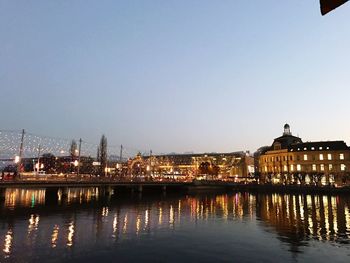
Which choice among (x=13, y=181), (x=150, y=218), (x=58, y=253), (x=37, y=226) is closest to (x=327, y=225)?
(x=150, y=218)

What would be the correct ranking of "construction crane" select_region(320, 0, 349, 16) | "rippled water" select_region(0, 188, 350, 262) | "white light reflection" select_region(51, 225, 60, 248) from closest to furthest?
1. "construction crane" select_region(320, 0, 349, 16)
2. "rippled water" select_region(0, 188, 350, 262)
3. "white light reflection" select_region(51, 225, 60, 248)

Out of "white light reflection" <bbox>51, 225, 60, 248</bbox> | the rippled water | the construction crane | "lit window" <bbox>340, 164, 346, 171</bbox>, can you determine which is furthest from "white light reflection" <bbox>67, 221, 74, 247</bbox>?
"lit window" <bbox>340, 164, 346, 171</bbox>

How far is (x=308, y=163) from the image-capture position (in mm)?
141875

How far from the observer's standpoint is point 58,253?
96.2 ft

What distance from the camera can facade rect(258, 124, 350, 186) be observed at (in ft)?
435

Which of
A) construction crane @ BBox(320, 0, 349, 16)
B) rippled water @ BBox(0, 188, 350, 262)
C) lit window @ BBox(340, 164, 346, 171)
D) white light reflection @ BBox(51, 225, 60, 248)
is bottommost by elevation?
rippled water @ BBox(0, 188, 350, 262)

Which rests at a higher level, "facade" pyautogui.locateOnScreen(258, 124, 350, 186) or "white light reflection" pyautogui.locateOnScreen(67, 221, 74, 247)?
"facade" pyautogui.locateOnScreen(258, 124, 350, 186)

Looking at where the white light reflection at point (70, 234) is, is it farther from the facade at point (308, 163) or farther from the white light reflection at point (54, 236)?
the facade at point (308, 163)

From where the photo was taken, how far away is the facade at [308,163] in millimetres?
132625

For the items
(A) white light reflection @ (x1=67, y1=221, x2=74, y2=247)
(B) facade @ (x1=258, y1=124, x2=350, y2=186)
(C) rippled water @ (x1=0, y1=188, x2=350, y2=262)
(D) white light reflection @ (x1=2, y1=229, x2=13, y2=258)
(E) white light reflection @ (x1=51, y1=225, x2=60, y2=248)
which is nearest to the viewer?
(C) rippled water @ (x1=0, y1=188, x2=350, y2=262)

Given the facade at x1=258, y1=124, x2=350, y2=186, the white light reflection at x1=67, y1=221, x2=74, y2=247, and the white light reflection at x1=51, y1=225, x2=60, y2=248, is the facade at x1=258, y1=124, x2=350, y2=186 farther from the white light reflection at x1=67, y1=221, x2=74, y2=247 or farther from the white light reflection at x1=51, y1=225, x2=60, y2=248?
the white light reflection at x1=51, y1=225, x2=60, y2=248

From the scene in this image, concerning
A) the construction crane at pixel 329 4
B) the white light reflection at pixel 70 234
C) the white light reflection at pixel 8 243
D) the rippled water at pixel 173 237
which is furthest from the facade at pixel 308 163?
the construction crane at pixel 329 4

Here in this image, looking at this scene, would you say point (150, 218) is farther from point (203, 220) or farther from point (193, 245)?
point (193, 245)

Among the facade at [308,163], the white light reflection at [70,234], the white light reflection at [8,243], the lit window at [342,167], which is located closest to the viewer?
the white light reflection at [8,243]
